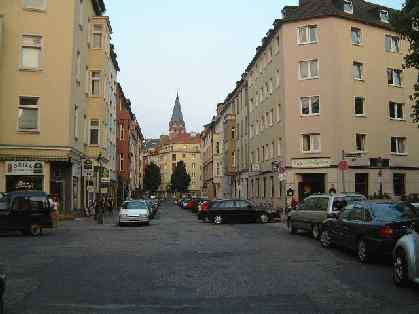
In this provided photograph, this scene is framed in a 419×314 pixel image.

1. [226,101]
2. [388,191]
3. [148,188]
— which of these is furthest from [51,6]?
[148,188]

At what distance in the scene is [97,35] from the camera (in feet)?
133

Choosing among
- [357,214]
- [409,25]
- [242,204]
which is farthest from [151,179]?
[357,214]

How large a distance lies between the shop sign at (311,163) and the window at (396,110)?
7738mm

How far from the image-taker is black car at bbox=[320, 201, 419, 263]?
12.5 m

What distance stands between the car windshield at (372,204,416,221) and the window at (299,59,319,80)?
2915 cm

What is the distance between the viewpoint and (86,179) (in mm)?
39281

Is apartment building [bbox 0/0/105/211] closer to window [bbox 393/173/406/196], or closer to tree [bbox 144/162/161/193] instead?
window [bbox 393/173/406/196]

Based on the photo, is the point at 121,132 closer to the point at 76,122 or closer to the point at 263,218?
the point at 76,122

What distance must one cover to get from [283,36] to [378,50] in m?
7.79

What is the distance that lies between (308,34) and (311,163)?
1044 centimetres

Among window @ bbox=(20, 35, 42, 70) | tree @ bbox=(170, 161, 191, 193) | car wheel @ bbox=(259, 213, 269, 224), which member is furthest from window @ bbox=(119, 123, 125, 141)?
tree @ bbox=(170, 161, 191, 193)

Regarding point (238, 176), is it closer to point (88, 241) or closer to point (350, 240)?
point (88, 241)

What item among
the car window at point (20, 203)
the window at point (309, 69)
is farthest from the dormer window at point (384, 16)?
the car window at point (20, 203)

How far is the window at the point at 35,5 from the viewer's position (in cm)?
3125
